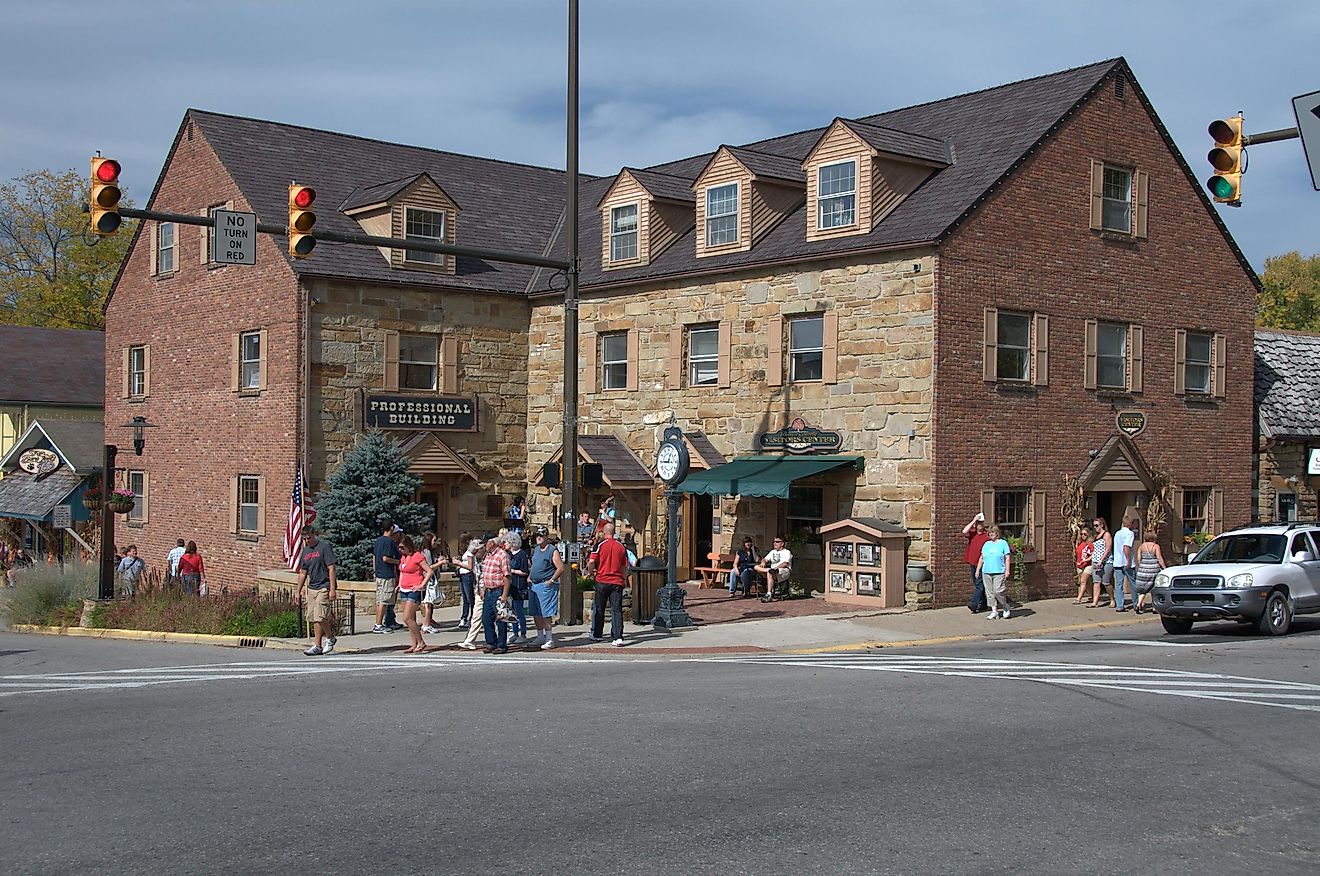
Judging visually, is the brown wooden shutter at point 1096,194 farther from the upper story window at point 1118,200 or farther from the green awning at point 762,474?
the green awning at point 762,474

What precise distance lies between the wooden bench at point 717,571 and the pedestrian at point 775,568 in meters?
2.21

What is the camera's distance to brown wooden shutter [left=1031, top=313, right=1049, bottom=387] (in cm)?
2628

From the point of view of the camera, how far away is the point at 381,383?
30.0 m

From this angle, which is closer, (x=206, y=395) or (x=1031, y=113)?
(x=1031, y=113)

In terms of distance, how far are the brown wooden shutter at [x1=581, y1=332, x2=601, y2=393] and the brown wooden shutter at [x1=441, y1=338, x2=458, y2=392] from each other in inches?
115

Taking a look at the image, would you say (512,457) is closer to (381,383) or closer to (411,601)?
(381,383)

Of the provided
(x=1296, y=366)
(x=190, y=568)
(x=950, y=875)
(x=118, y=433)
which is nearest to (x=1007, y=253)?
(x=1296, y=366)

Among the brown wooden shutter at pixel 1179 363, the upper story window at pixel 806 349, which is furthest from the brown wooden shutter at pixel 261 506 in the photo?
the brown wooden shutter at pixel 1179 363

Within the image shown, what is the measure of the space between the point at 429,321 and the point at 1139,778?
23.2 metres

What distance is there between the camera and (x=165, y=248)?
111 ft

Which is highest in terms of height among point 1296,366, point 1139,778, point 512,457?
point 1296,366

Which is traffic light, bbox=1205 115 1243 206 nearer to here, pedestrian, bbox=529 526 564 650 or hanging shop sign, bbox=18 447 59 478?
pedestrian, bbox=529 526 564 650

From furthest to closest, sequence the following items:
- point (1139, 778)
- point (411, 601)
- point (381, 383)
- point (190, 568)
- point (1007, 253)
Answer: point (381, 383), point (190, 568), point (1007, 253), point (411, 601), point (1139, 778)

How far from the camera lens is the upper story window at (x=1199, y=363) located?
96.6 ft
